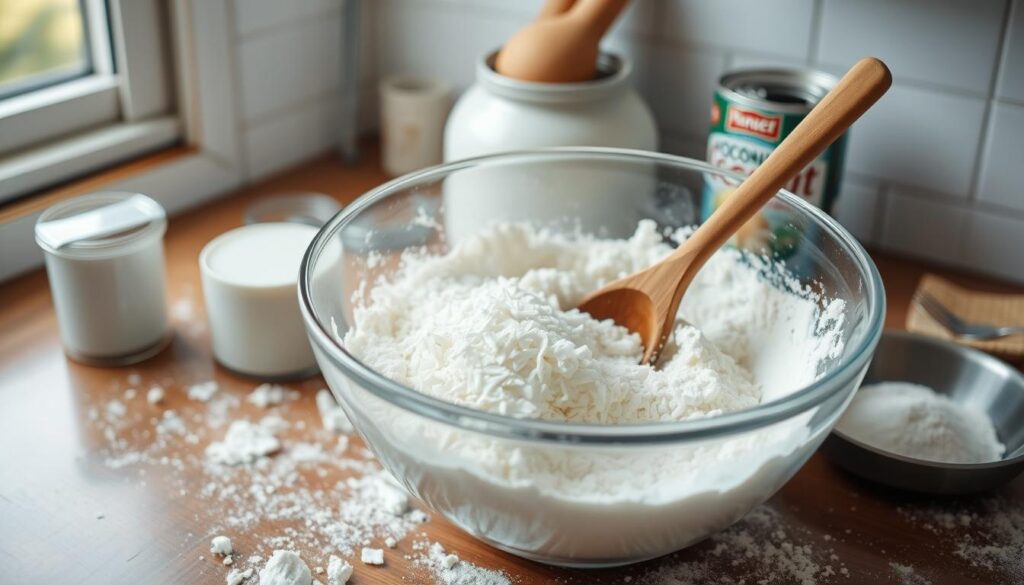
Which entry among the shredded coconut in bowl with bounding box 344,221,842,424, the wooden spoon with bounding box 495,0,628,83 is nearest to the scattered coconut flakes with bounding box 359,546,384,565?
the shredded coconut in bowl with bounding box 344,221,842,424

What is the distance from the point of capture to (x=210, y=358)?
95cm

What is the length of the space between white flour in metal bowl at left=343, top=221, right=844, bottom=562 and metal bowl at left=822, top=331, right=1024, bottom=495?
9 cm

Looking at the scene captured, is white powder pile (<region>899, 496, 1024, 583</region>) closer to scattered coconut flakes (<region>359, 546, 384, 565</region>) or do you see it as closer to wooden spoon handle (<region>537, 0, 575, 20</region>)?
scattered coconut flakes (<region>359, 546, 384, 565</region>)

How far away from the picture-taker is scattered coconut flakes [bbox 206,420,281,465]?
81 centimetres

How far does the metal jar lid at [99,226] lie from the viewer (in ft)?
2.83

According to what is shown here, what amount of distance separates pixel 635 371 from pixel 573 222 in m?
0.26

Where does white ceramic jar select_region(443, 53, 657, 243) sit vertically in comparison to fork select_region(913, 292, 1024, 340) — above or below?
above

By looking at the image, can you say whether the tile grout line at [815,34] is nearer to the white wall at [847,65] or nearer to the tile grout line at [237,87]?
the white wall at [847,65]

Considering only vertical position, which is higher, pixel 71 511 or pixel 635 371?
pixel 635 371

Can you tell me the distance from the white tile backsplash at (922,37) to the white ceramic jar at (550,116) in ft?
0.73

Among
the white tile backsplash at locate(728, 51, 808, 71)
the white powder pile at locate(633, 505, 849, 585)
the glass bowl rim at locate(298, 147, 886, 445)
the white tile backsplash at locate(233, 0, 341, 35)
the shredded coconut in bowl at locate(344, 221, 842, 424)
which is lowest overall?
the white powder pile at locate(633, 505, 849, 585)

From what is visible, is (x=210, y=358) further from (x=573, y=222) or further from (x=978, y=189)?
(x=978, y=189)

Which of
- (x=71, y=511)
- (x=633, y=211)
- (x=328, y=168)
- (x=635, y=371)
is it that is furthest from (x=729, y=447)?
(x=328, y=168)

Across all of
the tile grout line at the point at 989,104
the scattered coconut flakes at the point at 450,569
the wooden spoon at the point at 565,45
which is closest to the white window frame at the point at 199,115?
the wooden spoon at the point at 565,45
